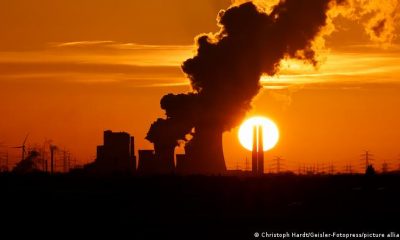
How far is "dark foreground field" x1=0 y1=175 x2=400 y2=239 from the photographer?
129ft

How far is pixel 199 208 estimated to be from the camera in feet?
164

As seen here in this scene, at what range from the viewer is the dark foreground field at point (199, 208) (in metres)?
39.4

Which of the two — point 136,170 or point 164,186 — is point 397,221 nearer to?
point 164,186

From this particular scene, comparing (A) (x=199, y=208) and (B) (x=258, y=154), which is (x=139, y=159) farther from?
(A) (x=199, y=208)

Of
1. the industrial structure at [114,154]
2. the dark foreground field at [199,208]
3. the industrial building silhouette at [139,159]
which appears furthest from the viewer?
the industrial structure at [114,154]

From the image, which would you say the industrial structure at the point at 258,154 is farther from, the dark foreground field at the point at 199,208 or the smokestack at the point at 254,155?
the dark foreground field at the point at 199,208

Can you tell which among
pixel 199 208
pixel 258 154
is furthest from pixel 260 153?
pixel 199 208

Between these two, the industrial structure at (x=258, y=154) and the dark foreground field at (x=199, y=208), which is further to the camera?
the industrial structure at (x=258, y=154)

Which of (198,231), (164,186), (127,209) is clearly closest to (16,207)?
(127,209)

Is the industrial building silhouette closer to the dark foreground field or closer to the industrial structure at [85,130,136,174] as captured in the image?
the industrial structure at [85,130,136,174]

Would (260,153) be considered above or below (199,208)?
above

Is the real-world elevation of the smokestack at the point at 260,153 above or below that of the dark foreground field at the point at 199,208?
above

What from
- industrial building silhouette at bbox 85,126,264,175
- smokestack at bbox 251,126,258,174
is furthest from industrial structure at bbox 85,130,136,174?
smokestack at bbox 251,126,258,174

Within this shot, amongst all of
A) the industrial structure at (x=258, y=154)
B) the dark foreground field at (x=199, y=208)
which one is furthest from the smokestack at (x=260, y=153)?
the dark foreground field at (x=199, y=208)
